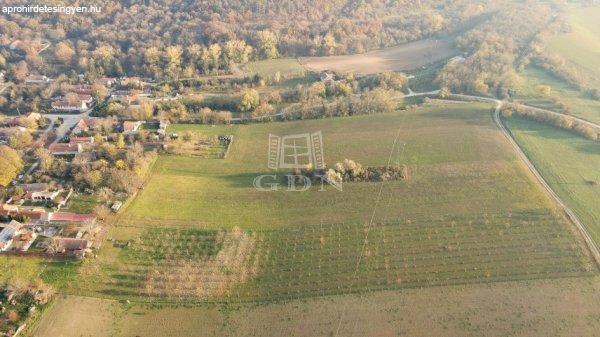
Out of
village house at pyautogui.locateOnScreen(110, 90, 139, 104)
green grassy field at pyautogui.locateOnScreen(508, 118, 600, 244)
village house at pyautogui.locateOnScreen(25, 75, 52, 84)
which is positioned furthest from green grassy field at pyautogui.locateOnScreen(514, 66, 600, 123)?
village house at pyautogui.locateOnScreen(25, 75, 52, 84)

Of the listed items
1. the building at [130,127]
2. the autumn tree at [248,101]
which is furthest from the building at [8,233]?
the autumn tree at [248,101]

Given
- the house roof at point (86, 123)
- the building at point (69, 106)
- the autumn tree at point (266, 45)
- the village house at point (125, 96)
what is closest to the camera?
the house roof at point (86, 123)

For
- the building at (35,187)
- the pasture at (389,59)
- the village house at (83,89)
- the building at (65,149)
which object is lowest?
the building at (35,187)

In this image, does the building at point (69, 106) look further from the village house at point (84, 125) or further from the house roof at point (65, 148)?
the house roof at point (65, 148)

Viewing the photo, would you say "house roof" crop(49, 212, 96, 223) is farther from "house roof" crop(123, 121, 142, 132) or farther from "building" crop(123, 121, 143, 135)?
"house roof" crop(123, 121, 142, 132)

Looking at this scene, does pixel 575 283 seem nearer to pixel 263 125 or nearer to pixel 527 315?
pixel 527 315

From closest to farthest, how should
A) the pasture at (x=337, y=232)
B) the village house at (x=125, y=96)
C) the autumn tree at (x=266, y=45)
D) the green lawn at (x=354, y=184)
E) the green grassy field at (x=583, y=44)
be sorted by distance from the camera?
the pasture at (x=337, y=232)
the green lawn at (x=354, y=184)
the village house at (x=125, y=96)
the green grassy field at (x=583, y=44)
the autumn tree at (x=266, y=45)
